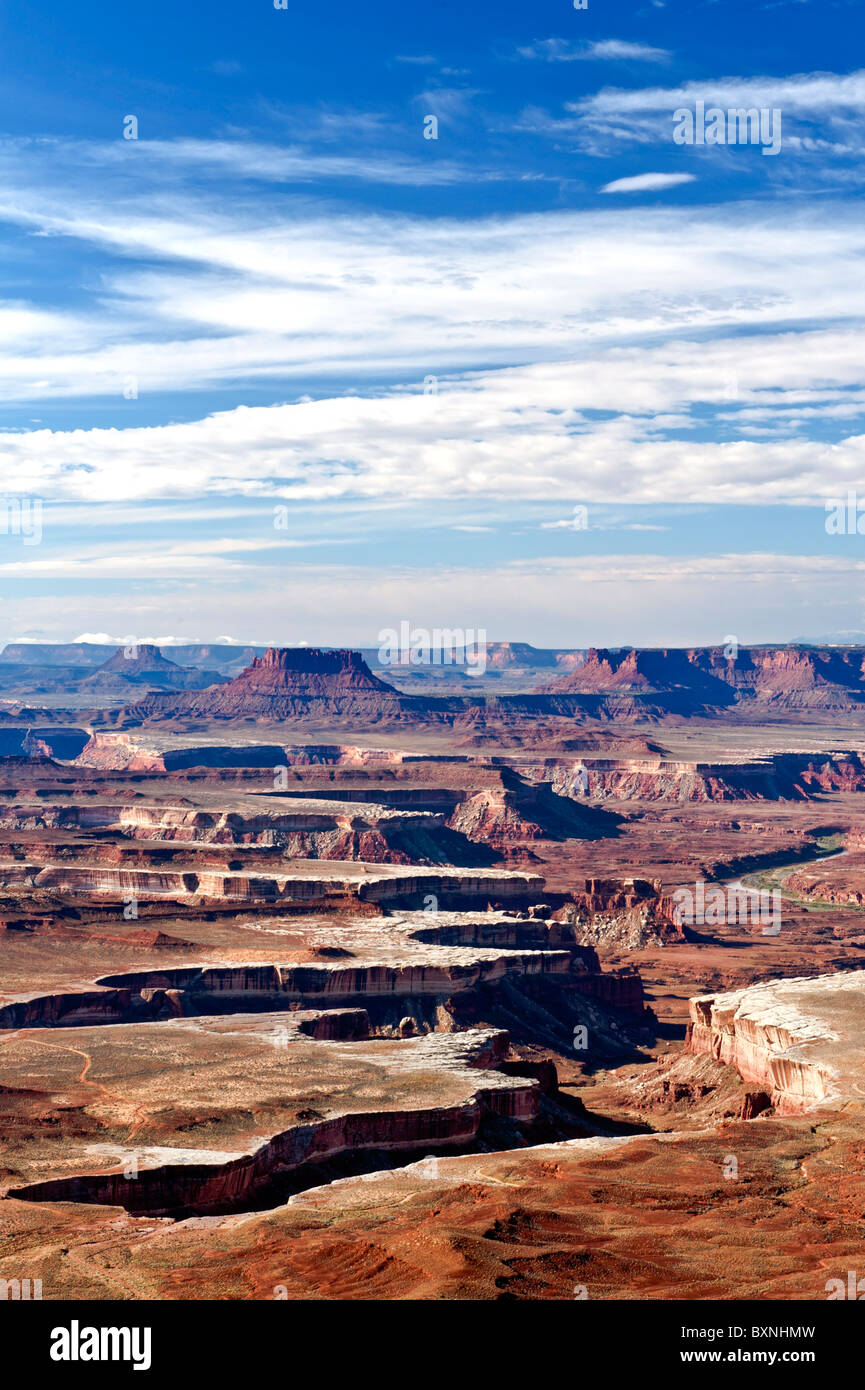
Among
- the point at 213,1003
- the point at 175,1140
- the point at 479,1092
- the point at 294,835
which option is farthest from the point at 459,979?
the point at 294,835

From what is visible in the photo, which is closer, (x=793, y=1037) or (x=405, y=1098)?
(x=405, y=1098)

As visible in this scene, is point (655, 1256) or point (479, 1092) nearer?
point (655, 1256)

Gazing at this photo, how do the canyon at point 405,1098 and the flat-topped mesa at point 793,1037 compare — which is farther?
the flat-topped mesa at point 793,1037

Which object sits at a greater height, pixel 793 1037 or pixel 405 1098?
pixel 793 1037

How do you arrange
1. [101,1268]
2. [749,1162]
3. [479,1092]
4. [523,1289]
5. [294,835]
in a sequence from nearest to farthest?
[523,1289] → [101,1268] → [749,1162] → [479,1092] → [294,835]

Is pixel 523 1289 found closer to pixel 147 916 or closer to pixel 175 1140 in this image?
pixel 175 1140

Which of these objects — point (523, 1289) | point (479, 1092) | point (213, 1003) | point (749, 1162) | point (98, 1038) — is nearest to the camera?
point (523, 1289)

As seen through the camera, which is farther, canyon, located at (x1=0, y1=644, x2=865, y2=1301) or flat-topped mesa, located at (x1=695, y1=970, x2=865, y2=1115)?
flat-topped mesa, located at (x1=695, y1=970, x2=865, y2=1115)

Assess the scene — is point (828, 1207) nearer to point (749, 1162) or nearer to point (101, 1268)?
point (749, 1162)
